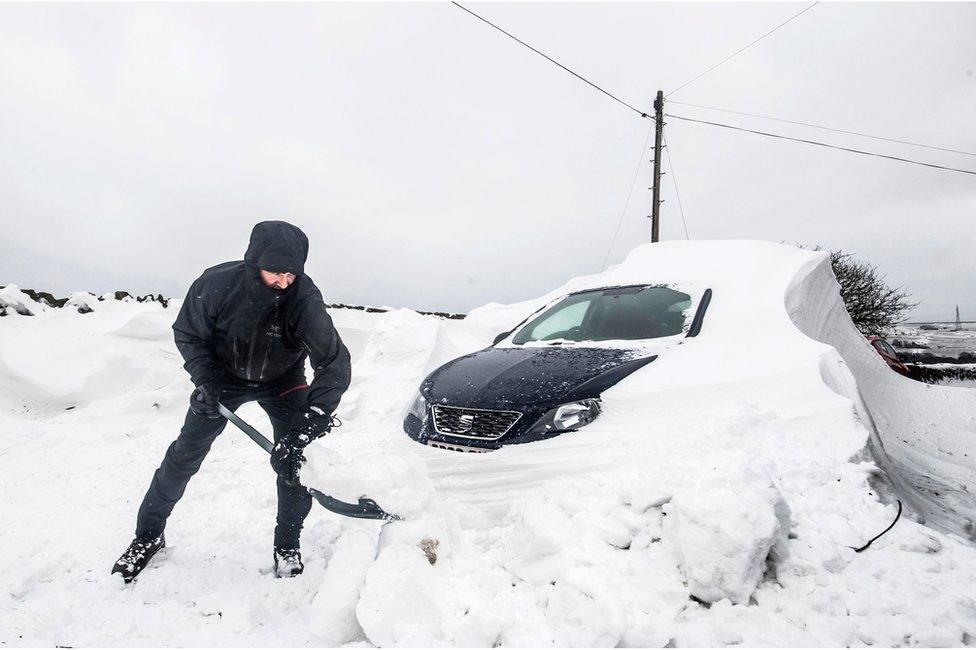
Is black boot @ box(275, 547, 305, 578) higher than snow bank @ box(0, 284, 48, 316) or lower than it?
higher

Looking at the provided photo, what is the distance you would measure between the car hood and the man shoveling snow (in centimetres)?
73

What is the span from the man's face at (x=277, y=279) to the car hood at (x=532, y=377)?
109cm

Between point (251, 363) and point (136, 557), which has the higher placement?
point (251, 363)

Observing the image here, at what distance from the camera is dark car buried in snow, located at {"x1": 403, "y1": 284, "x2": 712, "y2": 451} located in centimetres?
270

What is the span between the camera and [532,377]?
2961mm

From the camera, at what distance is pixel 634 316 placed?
3834 mm

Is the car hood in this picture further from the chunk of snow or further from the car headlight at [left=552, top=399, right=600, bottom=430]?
the chunk of snow

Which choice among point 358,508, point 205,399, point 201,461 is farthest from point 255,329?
point 358,508

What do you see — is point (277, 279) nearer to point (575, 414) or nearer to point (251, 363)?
point (251, 363)

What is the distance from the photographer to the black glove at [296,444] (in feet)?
8.11

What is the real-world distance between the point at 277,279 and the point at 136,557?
1608mm

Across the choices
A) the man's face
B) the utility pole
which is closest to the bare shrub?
the utility pole

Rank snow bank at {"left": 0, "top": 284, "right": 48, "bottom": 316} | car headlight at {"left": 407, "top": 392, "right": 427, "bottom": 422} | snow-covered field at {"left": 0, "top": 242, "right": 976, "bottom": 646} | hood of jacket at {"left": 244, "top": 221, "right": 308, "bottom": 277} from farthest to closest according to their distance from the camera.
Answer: snow bank at {"left": 0, "top": 284, "right": 48, "bottom": 316} < car headlight at {"left": 407, "top": 392, "right": 427, "bottom": 422} < hood of jacket at {"left": 244, "top": 221, "right": 308, "bottom": 277} < snow-covered field at {"left": 0, "top": 242, "right": 976, "bottom": 646}

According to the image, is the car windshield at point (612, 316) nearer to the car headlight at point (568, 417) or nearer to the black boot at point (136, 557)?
the car headlight at point (568, 417)
